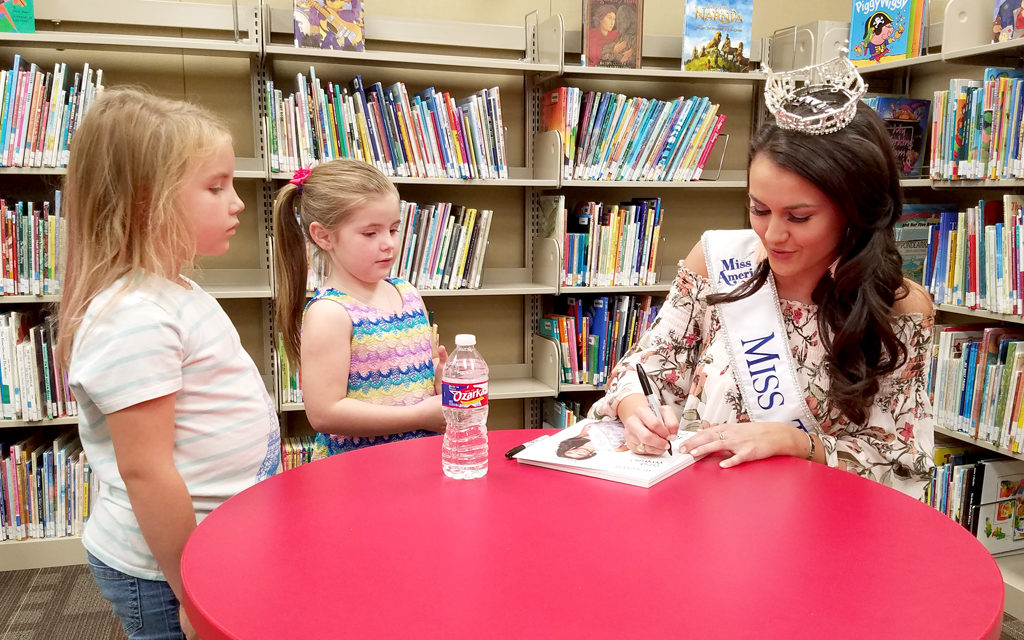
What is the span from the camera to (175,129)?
113cm

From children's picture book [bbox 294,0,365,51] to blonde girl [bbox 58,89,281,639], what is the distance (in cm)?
163

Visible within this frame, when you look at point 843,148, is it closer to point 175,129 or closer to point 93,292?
point 175,129

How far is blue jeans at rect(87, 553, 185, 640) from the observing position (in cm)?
114

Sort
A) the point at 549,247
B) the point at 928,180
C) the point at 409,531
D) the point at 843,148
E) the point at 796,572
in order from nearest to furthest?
1. the point at 796,572
2. the point at 409,531
3. the point at 843,148
4. the point at 928,180
5. the point at 549,247

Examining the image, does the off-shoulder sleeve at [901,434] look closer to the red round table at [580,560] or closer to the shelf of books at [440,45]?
the red round table at [580,560]

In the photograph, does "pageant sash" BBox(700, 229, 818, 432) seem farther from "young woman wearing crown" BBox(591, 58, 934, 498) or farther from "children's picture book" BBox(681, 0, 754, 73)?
"children's picture book" BBox(681, 0, 754, 73)

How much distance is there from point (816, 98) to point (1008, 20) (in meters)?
1.58

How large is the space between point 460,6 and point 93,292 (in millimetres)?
2418

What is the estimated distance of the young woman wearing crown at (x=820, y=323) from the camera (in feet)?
4.38

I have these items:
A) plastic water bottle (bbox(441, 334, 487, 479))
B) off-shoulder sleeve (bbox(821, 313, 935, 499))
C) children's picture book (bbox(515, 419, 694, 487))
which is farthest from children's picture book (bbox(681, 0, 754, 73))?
plastic water bottle (bbox(441, 334, 487, 479))

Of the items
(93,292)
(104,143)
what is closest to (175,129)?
(104,143)

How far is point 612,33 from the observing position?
3.04 metres

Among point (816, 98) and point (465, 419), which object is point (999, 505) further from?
point (465, 419)

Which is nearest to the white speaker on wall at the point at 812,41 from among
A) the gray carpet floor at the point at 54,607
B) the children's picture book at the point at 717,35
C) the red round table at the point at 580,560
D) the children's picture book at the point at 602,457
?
the children's picture book at the point at 717,35
